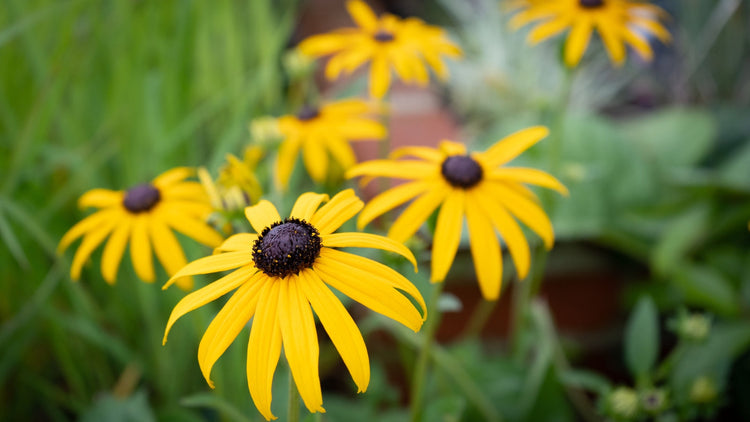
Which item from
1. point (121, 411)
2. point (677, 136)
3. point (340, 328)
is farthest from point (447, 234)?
point (677, 136)

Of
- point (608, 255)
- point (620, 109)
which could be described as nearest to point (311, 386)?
point (608, 255)

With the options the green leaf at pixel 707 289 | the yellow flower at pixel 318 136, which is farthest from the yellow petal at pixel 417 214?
the green leaf at pixel 707 289

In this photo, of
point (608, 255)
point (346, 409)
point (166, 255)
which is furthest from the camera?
point (608, 255)

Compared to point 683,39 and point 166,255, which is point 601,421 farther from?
point 683,39

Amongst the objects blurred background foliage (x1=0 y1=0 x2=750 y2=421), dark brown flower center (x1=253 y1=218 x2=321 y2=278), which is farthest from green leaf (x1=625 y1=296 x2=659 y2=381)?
dark brown flower center (x1=253 y1=218 x2=321 y2=278)

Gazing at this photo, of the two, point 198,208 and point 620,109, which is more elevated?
point 620,109

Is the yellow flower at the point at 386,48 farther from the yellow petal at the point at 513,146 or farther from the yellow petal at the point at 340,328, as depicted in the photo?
the yellow petal at the point at 340,328

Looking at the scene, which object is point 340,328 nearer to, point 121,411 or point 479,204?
point 479,204
